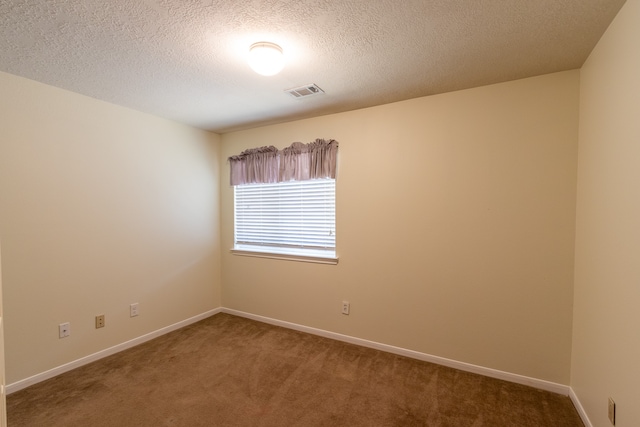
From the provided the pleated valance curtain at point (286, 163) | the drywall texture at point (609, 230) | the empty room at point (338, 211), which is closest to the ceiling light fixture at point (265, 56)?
the empty room at point (338, 211)

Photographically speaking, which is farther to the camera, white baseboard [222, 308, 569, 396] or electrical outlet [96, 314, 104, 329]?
electrical outlet [96, 314, 104, 329]

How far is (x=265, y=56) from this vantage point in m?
1.73

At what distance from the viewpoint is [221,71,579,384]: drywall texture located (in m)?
2.10

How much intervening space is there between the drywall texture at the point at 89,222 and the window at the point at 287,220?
0.55 metres

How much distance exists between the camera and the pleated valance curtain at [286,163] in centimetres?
300

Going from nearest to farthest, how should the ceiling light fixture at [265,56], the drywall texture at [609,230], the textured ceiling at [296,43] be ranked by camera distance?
the drywall texture at [609,230], the textured ceiling at [296,43], the ceiling light fixture at [265,56]

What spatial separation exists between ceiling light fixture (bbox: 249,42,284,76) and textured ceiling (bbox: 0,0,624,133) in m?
0.05

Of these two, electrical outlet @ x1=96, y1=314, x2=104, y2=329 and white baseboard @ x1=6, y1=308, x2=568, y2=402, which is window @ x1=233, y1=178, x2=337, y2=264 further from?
electrical outlet @ x1=96, y1=314, x2=104, y2=329

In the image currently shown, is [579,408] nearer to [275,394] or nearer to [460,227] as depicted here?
[460,227]

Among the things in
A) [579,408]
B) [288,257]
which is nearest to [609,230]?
[579,408]

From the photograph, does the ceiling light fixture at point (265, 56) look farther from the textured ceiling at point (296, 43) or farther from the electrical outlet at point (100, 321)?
the electrical outlet at point (100, 321)

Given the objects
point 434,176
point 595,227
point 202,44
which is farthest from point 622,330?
point 202,44

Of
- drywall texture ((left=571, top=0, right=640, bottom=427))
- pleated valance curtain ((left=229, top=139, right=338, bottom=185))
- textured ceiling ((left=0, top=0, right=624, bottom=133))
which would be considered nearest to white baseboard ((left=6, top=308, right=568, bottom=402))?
drywall texture ((left=571, top=0, right=640, bottom=427))

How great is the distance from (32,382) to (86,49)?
2.49 meters
